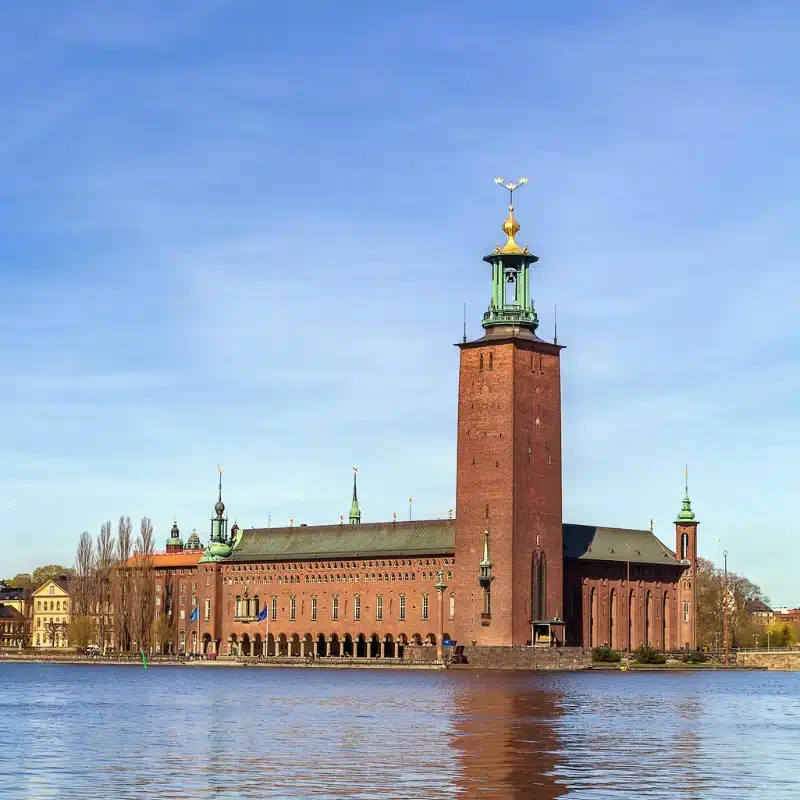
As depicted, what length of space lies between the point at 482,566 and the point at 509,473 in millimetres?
6225

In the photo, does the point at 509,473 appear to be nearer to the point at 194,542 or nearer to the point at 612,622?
the point at 612,622

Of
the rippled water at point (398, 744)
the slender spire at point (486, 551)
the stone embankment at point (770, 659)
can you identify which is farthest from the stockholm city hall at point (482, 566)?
the rippled water at point (398, 744)

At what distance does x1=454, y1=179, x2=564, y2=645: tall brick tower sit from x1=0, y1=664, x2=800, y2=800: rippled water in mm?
40929

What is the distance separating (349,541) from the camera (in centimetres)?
13512

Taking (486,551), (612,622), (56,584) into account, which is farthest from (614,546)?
(56,584)

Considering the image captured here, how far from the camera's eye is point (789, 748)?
40.4 metres

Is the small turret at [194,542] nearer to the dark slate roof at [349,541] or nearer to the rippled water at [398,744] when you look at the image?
Answer: the dark slate roof at [349,541]

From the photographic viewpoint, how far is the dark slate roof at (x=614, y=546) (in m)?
130

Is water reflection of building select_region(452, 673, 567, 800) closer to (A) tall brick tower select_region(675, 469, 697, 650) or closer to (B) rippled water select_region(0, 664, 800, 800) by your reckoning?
(B) rippled water select_region(0, 664, 800, 800)

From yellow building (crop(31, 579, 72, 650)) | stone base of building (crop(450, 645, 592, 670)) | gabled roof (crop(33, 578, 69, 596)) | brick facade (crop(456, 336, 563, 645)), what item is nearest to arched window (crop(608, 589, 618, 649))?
brick facade (crop(456, 336, 563, 645))

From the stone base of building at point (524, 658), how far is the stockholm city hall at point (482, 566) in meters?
2.44

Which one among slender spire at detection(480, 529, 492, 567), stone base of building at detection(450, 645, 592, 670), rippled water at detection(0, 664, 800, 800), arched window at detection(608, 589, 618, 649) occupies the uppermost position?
slender spire at detection(480, 529, 492, 567)

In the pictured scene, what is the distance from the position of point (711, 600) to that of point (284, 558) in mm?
48328

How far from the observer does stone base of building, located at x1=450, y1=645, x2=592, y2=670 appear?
354 feet
